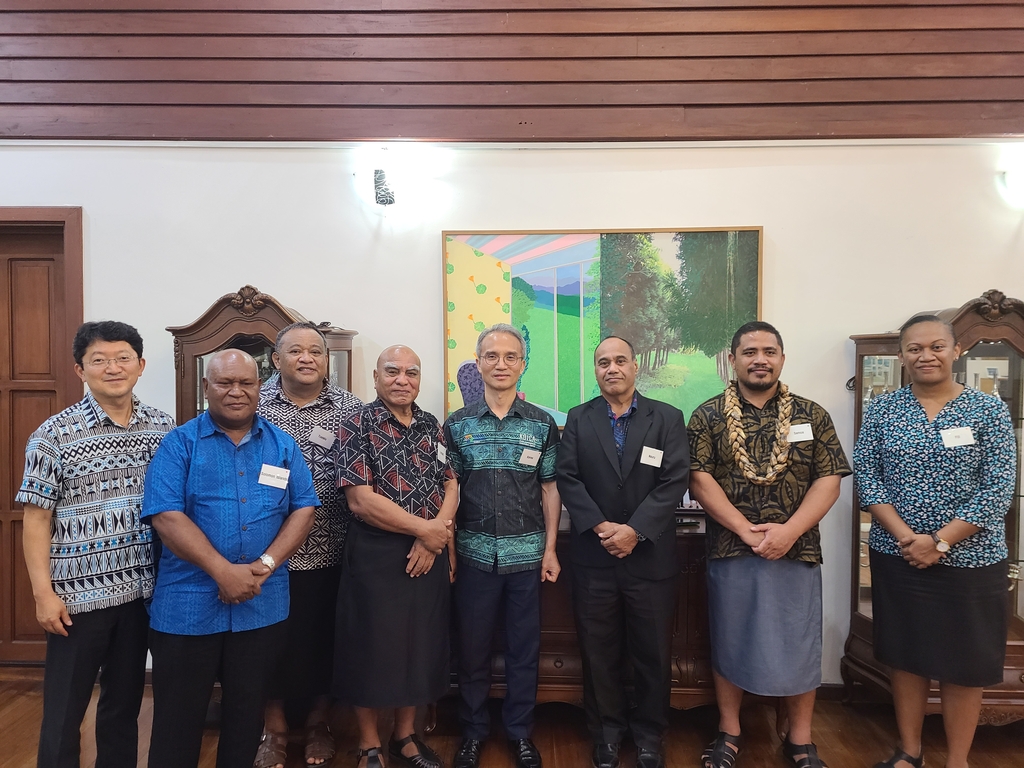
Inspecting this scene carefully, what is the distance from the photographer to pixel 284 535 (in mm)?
1995

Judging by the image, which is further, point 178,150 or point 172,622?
point 178,150

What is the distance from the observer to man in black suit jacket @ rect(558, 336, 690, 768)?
2.37m

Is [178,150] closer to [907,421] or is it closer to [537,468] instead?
[537,468]

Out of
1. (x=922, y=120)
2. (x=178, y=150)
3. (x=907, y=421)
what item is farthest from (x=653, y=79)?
(x=178, y=150)

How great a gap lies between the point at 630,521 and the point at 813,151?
7.64 feet

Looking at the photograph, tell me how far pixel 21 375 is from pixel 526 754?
343 centimetres

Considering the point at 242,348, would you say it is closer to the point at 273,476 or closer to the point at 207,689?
the point at 273,476

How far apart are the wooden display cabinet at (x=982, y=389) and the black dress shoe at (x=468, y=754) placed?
1925 mm

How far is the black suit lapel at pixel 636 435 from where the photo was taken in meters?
2.41

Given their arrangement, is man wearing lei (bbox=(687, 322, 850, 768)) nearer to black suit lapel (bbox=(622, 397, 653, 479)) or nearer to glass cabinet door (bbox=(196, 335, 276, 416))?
black suit lapel (bbox=(622, 397, 653, 479))

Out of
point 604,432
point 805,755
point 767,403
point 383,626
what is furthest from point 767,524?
point 383,626

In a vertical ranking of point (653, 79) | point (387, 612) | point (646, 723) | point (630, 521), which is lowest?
point (646, 723)

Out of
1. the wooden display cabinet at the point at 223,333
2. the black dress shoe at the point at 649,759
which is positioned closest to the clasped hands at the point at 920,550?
the black dress shoe at the point at 649,759

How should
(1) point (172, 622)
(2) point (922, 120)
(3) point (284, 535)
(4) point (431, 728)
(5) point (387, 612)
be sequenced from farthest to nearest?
(2) point (922, 120)
(4) point (431, 728)
(5) point (387, 612)
(3) point (284, 535)
(1) point (172, 622)
